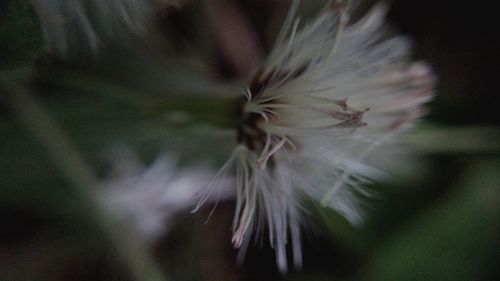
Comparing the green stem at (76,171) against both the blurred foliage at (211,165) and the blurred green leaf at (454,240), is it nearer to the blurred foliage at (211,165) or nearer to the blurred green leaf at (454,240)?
the blurred foliage at (211,165)

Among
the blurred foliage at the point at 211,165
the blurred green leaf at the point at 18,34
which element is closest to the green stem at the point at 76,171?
the blurred foliage at the point at 211,165

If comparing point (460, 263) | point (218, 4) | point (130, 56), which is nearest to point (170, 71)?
point (130, 56)

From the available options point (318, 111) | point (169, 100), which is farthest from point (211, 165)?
point (318, 111)

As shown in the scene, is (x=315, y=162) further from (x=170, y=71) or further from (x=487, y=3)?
(x=487, y=3)

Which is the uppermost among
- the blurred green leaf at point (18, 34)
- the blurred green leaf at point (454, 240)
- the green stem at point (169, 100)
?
the blurred green leaf at point (18, 34)

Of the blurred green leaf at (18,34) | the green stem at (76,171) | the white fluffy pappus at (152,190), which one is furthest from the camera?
the white fluffy pappus at (152,190)

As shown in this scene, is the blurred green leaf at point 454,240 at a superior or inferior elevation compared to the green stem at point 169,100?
inferior
